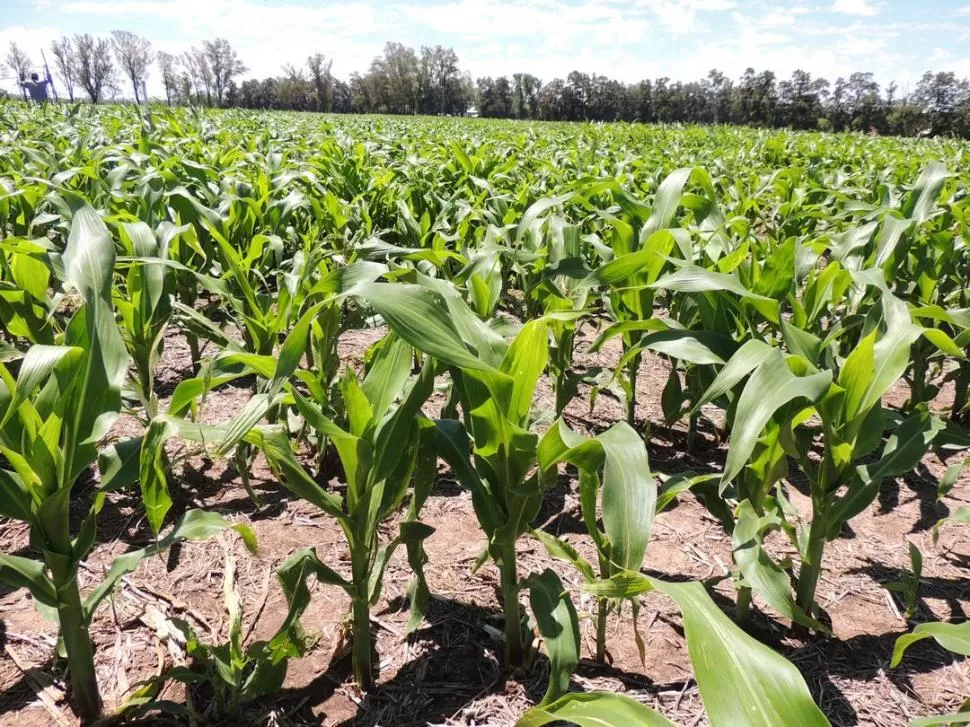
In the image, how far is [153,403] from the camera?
2.10 metres

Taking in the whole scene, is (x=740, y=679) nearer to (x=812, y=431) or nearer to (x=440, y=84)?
(x=812, y=431)

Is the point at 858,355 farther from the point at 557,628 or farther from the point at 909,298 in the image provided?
the point at 909,298

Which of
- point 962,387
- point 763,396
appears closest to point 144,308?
point 763,396

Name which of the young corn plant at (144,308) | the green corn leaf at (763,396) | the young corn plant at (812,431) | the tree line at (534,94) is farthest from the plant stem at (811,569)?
the tree line at (534,94)

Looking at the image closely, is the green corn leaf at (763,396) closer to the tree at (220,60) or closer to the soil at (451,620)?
the soil at (451,620)

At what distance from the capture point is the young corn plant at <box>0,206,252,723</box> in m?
1.08

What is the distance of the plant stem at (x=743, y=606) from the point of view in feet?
5.16

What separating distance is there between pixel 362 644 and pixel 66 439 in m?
0.69

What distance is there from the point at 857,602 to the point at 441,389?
4.31 ft

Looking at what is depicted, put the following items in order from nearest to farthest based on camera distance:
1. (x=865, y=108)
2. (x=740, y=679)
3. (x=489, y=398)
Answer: (x=740, y=679), (x=489, y=398), (x=865, y=108)

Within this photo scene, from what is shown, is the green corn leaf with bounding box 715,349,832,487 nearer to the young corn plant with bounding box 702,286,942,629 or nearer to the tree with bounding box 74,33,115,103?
the young corn plant with bounding box 702,286,942,629

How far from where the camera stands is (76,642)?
1.21 metres

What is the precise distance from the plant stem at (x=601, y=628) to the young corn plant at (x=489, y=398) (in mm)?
169

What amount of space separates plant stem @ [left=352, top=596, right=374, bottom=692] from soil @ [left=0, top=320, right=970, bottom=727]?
0.10 ft
